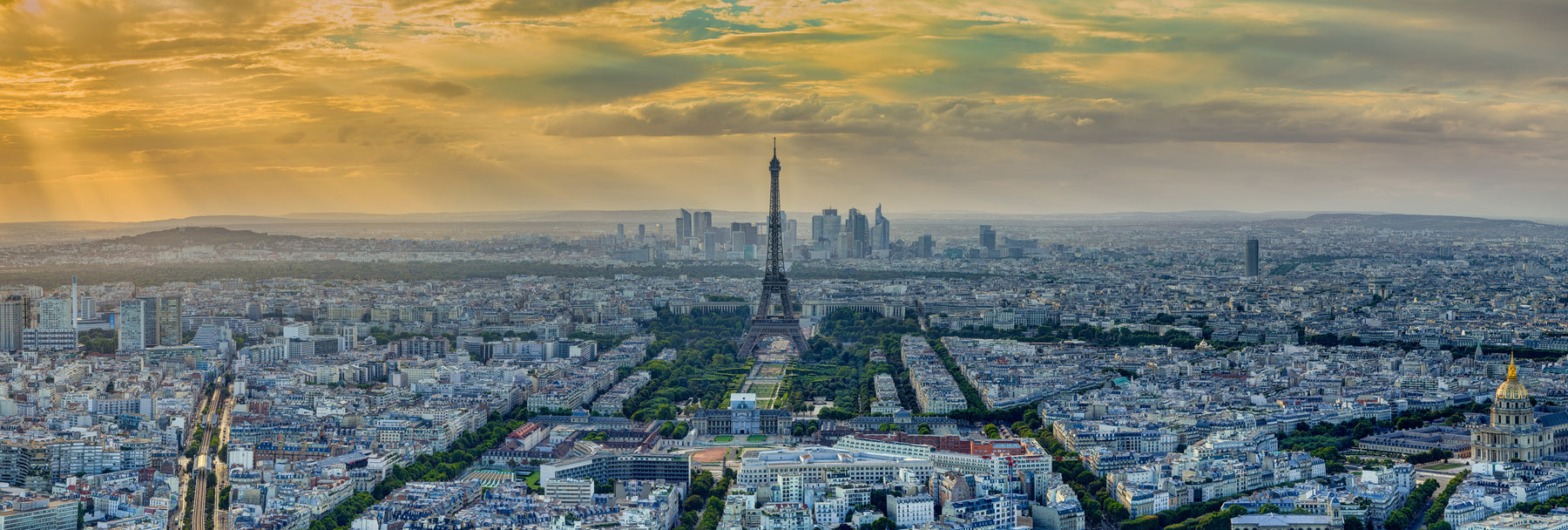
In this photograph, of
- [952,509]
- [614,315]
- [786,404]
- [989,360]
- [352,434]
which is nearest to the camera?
[952,509]

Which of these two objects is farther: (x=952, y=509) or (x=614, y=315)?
(x=614, y=315)

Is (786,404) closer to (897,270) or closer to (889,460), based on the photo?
(889,460)

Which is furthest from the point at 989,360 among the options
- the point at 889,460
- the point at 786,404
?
the point at 889,460

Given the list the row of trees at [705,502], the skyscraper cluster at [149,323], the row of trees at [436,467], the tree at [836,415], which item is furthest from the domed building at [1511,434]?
the skyscraper cluster at [149,323]

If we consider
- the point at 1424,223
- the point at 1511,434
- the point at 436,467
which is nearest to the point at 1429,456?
the point at 1511,434

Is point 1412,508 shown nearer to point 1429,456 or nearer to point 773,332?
point 1429,456

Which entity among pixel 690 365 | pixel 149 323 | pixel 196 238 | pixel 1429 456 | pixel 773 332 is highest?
pixel 196 238

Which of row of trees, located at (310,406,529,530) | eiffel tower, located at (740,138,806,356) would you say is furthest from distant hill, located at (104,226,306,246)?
row of trees, located at (310,406,529,530)
